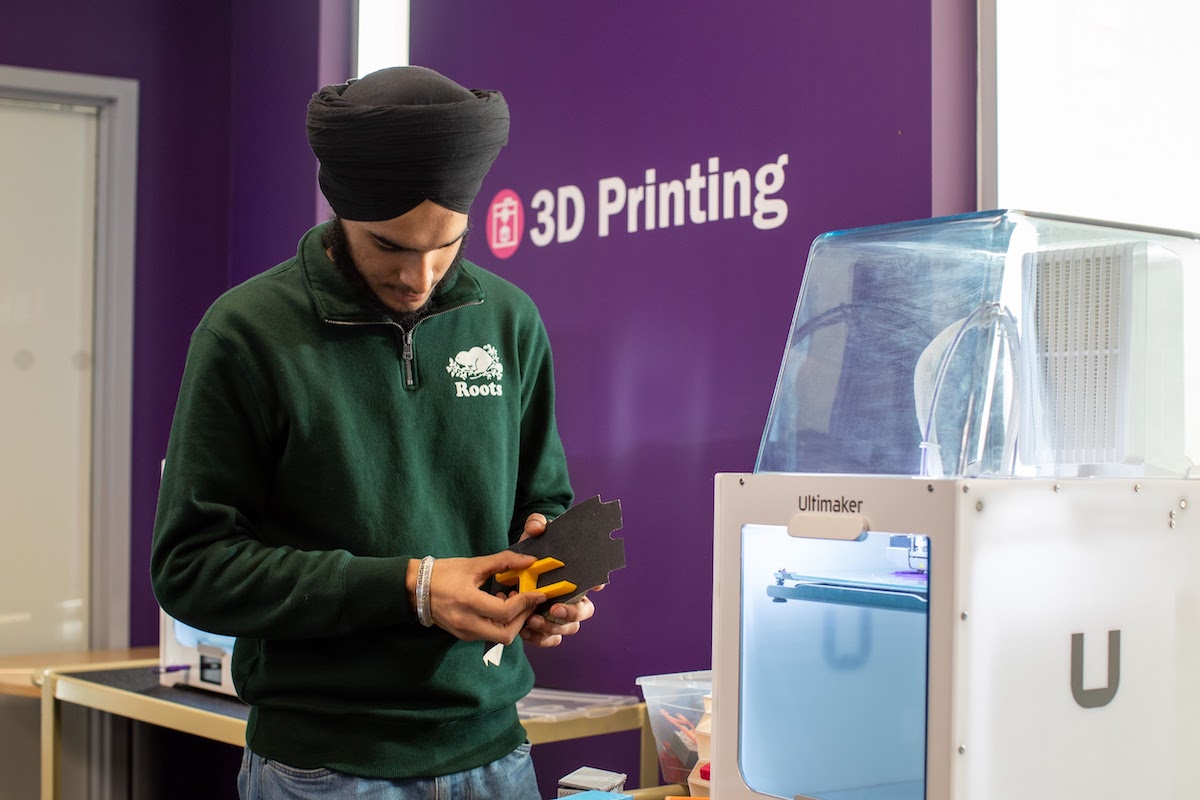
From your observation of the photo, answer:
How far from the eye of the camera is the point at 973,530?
129 cm

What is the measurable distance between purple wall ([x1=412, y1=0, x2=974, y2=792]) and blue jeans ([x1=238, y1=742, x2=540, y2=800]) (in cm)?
100

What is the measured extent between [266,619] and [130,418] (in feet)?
9.29

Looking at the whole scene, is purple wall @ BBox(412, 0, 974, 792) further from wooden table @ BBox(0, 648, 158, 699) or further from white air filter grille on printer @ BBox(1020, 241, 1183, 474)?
wooden table @ BBox(0, 648, 158, 699)

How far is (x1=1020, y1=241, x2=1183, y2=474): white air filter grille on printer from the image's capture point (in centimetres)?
160

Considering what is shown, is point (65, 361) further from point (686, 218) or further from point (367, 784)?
point (367, 784)

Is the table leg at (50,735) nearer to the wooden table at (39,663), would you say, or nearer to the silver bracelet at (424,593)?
the wooden table at (39,663)

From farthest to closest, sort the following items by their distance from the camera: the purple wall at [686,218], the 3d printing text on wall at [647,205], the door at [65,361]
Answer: the door at [65,361] < the 3d printing text on wall at [647,205] < the purple wall at [686,218]

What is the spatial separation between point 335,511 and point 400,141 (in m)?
0.46

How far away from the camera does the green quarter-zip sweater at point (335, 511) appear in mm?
1562

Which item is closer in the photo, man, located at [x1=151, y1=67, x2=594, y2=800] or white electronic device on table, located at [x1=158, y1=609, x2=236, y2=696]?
man, located at [x1=151, y1=67, x2=594, y2=800]

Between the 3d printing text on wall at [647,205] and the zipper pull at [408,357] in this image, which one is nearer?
the zipper pull at [408,357]

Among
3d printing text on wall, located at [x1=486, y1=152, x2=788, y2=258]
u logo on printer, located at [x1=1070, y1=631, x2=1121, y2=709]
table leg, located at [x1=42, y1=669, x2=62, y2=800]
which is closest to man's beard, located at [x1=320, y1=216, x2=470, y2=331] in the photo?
u logo on printer, located at [x1=1070, y1=631, x2=1121, y2=709]

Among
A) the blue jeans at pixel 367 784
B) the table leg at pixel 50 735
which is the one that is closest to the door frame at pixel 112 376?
the table leg at pixel 50 735

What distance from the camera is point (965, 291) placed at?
5.34 ft
